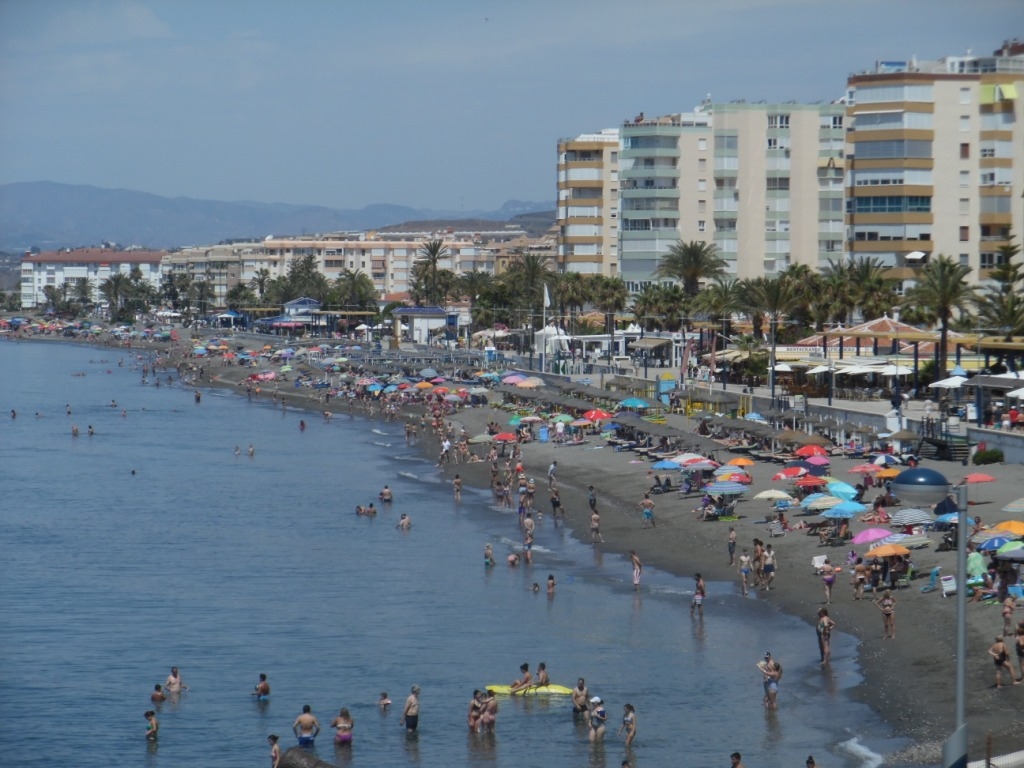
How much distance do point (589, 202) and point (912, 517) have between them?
69418mm

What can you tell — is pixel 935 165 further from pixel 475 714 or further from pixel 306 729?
pixel 306 729

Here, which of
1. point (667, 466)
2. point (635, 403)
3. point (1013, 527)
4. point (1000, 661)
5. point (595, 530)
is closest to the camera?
point (1000, 661)

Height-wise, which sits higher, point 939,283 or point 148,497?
point 939,283

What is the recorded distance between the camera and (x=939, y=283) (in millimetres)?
50750

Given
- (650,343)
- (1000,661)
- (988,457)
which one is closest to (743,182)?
(650,343)

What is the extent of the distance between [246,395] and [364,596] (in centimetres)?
7034

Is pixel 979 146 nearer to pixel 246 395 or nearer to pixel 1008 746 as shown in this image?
pixel 246 395

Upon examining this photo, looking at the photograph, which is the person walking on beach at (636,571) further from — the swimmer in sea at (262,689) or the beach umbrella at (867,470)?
the swimmer in sea at (262,689)

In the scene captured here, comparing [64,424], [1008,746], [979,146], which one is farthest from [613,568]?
[64,424]

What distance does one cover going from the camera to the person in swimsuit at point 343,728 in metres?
25.0

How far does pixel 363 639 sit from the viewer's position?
1268 inches

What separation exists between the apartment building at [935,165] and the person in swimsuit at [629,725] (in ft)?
194

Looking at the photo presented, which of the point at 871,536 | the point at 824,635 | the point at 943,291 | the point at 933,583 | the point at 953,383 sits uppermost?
the point at 943,291

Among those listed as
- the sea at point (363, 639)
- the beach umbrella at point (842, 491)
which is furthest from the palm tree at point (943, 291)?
the sea at point (363, 639)
